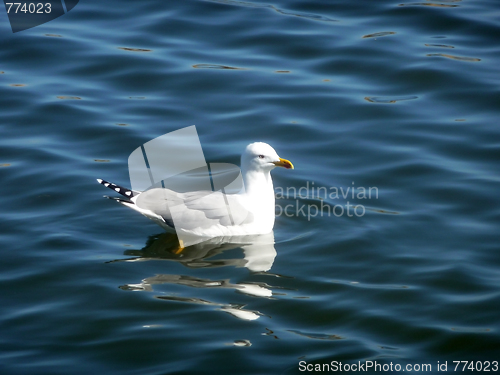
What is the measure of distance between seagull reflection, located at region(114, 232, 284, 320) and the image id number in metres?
8.17

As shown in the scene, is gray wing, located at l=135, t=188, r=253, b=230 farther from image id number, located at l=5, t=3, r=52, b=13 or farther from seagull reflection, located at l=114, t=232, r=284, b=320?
image id number, located at l=5, t=3, r=52, b=13

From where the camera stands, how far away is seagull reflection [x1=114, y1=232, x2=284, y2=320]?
6262mm

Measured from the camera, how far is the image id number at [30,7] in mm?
13680

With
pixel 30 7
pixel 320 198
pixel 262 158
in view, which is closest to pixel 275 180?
pixel 320 198

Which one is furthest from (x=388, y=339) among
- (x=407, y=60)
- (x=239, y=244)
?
(x=407, y=60)

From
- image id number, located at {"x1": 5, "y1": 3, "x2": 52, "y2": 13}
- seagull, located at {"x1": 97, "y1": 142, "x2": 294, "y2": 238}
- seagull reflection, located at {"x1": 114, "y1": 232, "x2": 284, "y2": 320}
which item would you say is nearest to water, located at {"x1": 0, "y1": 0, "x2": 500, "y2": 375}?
seagull reflection, located at {"x1": 114, "y1": 232, "x2": 284, "y2": 320}

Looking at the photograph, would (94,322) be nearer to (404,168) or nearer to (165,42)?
(404,168)

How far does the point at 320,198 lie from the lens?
26.4ft
